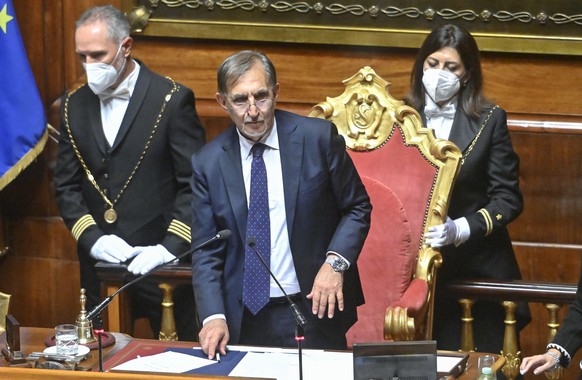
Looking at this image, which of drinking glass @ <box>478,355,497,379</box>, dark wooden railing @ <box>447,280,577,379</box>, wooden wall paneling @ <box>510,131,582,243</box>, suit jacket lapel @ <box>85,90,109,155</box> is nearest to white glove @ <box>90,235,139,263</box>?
suit jacket lapel @ <box>85,90,109,155</box>

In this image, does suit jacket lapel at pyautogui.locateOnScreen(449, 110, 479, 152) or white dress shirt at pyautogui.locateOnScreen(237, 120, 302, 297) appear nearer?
white dress shirt at pyautogui.locateOnScreen(237, 120, 302, 297)

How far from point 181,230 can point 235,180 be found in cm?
75

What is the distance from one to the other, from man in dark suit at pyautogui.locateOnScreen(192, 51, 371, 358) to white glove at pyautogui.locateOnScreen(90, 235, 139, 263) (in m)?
0.67

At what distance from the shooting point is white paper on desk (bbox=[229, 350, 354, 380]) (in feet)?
11.0

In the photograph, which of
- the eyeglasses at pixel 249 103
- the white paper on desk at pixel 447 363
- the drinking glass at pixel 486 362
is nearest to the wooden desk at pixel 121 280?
the eyeglasses at pixel 249 103

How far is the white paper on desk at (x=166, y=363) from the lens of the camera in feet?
11.2

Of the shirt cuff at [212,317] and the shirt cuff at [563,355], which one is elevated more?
the shirt cuff at [212,317]

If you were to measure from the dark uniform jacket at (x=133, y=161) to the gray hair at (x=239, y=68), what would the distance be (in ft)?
3.10

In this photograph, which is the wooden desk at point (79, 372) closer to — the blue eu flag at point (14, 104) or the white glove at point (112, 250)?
the white glove at point (112, 250)

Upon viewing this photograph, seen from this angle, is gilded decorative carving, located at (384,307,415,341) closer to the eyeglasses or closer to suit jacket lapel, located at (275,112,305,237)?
suit jacket lapel, located at (275,112,305,237)

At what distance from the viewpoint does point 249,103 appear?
379 cm

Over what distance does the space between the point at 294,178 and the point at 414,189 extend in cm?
73

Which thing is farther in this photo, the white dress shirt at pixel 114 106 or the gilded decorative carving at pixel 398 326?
the white dress shirt at pixel 114 106

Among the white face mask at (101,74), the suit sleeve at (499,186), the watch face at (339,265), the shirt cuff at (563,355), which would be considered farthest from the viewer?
the white face mask at (101,74)
